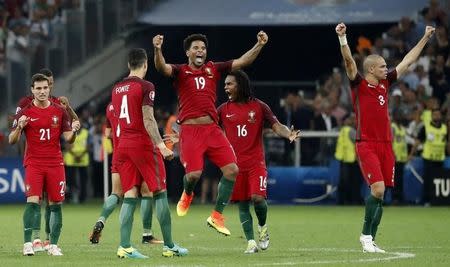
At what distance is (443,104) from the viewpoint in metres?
32.9

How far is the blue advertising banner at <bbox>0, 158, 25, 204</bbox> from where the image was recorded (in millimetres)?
32656

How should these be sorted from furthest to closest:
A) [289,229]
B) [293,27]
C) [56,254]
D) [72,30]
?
[293,27], [72,30], [289,229], [56,254]

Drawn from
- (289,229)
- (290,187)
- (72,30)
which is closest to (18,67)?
(72,30)

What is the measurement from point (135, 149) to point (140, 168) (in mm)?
227

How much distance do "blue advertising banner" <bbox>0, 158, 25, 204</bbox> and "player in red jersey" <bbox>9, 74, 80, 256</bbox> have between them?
588 inches

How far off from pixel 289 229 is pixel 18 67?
41.8 feet

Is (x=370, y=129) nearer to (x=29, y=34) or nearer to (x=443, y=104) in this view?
(x=443, y=104)

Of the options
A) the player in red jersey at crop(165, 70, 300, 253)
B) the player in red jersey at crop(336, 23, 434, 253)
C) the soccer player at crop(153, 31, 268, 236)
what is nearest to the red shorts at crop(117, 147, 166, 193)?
the soccer player at crop(153, 31, 268, 236)

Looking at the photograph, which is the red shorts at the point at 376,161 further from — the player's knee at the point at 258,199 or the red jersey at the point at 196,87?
the red jersey at the point at 196,87

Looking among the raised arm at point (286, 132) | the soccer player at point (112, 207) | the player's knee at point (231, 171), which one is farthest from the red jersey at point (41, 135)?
the raised arm at point (286, 132)

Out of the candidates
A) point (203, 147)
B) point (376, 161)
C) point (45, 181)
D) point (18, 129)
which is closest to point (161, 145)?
point (203, 147)

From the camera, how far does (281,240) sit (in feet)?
67.5

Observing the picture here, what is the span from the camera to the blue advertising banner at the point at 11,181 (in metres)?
32.7

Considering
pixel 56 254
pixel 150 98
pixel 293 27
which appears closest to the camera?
pixel 150 98
